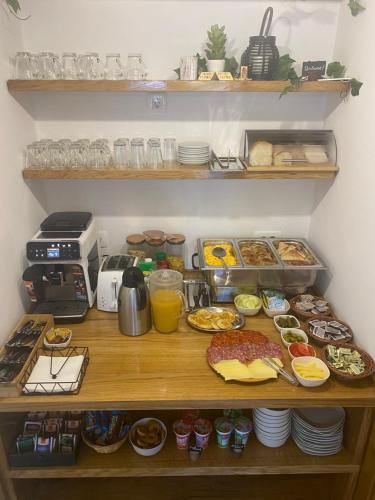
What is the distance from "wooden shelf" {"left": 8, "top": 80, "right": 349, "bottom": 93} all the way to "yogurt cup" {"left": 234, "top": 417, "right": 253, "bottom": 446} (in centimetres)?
137

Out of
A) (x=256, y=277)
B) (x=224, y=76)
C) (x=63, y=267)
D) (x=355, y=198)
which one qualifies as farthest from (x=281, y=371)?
(x=224, y=76)

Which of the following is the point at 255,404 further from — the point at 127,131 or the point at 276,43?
the point at 276,43

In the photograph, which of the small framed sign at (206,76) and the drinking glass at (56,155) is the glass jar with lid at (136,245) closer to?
the drinking glass at (56,155)

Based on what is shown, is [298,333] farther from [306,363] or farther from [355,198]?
[355,198]

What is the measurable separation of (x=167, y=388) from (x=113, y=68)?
132 centimetres

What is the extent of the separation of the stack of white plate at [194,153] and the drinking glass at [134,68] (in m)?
0.34

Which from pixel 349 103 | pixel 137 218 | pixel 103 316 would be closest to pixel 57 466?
pixel 103 316

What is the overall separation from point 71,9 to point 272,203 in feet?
4.24

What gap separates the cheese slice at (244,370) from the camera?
1.36 metres

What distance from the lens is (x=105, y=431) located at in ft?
5.21

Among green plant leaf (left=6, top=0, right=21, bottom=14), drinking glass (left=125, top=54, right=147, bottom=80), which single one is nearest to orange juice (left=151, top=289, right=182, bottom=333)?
drinking glass (left=125, top=54, right=147, bottom=80)

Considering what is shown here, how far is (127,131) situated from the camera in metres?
1.85

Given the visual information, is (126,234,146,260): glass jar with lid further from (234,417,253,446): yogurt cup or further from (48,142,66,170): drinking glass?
(234,417,253,446): yogurt cup

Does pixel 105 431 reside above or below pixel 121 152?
below
